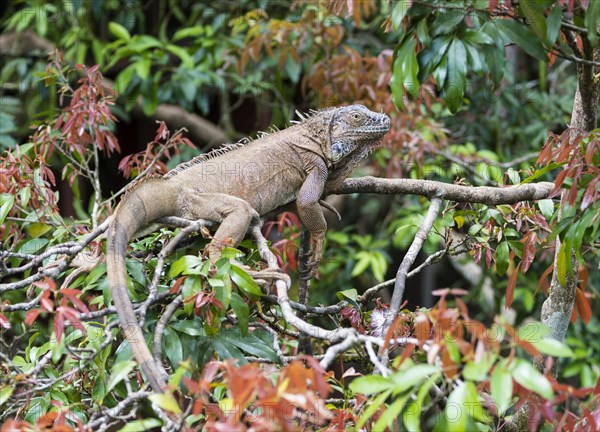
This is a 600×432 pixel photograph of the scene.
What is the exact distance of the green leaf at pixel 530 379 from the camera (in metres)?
1.72

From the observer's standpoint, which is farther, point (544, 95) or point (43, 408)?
point (544, 95)

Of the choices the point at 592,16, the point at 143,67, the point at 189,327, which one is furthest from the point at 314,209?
the point at 143,67

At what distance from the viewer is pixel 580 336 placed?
21.3 ft

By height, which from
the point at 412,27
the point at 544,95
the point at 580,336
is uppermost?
the point at 412,27

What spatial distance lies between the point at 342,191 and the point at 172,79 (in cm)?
312

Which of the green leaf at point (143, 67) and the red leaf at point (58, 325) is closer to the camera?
the red leaf at point (58, 325)

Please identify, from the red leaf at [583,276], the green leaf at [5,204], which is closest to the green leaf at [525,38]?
the red leaf at [583,276]

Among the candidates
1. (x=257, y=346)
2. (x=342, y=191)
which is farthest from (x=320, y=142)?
(x=257, y=346)

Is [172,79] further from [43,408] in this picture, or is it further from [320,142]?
[43,408]

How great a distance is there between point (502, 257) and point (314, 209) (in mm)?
867

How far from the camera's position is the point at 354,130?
12.6ft

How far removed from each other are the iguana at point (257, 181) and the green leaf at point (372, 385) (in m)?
0.84

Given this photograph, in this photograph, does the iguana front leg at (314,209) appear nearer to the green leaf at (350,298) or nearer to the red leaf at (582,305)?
the green leaf at (350,298)

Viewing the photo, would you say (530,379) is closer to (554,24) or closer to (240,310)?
(240,310)
